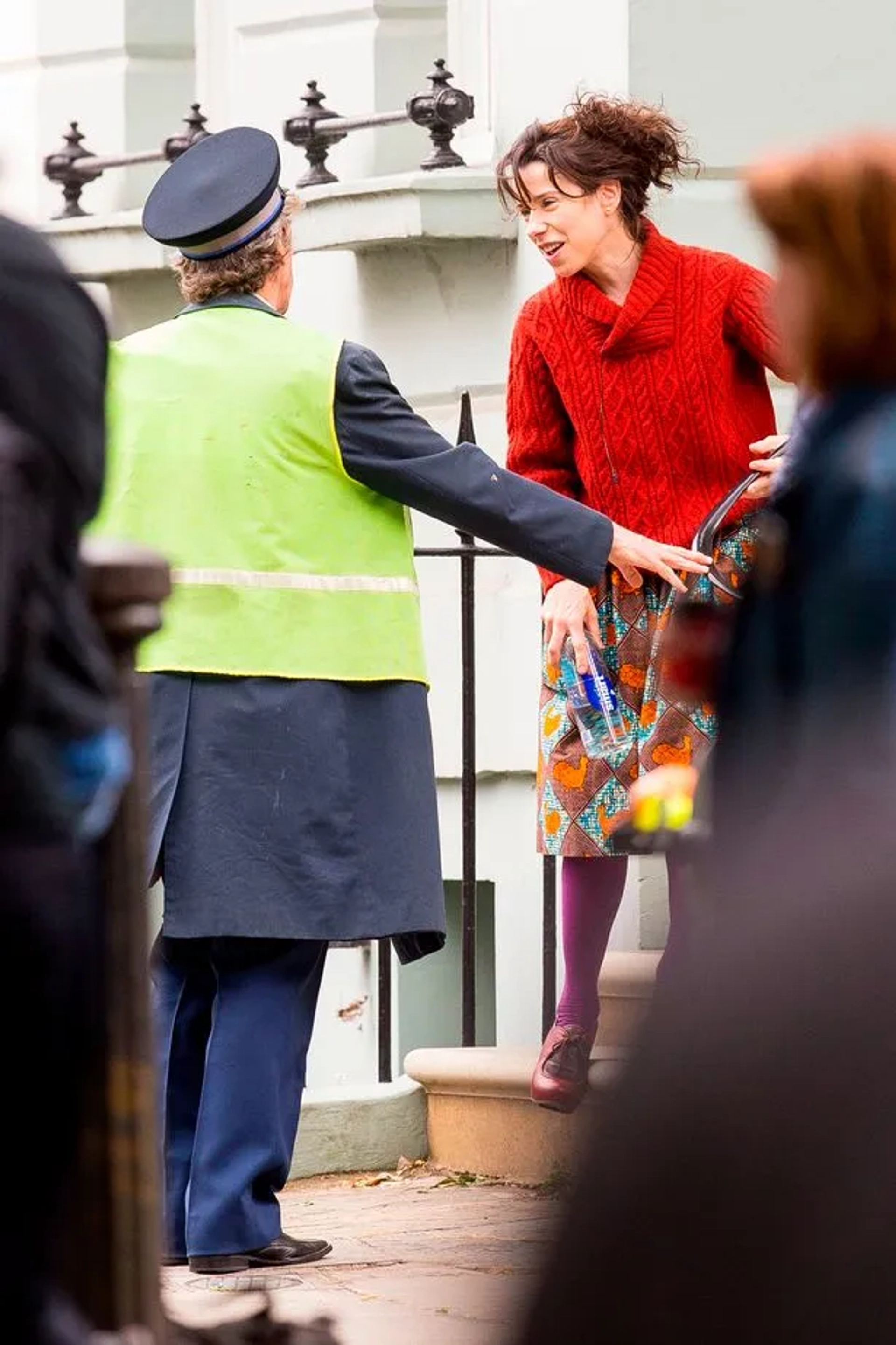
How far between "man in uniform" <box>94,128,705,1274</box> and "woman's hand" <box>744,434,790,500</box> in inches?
15.4

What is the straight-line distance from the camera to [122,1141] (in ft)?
8.46

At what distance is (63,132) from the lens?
852 centimetres

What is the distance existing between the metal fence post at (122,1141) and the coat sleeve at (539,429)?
3245mm

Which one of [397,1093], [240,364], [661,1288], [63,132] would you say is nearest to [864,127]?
[661,1288]

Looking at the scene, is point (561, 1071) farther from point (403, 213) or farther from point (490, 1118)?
point (403, 213)

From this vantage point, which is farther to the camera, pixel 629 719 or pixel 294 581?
pixel 629 719

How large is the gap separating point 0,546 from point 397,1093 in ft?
14.2

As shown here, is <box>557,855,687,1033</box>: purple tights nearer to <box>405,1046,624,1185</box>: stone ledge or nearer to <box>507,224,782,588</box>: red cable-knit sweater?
<box>405,1046,624,1185</box>: stone ledge

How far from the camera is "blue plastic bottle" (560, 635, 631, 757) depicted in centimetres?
579

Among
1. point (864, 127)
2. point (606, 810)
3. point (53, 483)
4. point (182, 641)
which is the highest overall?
point (864, 127)

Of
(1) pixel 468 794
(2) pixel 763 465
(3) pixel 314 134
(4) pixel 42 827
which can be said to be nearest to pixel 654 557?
(2) pixel 763 465

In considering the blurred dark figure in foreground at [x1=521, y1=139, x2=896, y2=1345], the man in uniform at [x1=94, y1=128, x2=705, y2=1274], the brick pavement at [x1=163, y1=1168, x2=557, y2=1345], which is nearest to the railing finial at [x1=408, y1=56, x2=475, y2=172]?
the man in uniform at [x1=94, y1=128, x2=705, y2=1274]

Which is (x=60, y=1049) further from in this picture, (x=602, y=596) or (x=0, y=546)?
(x=602, y=596)

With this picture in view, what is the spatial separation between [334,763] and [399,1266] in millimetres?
847
